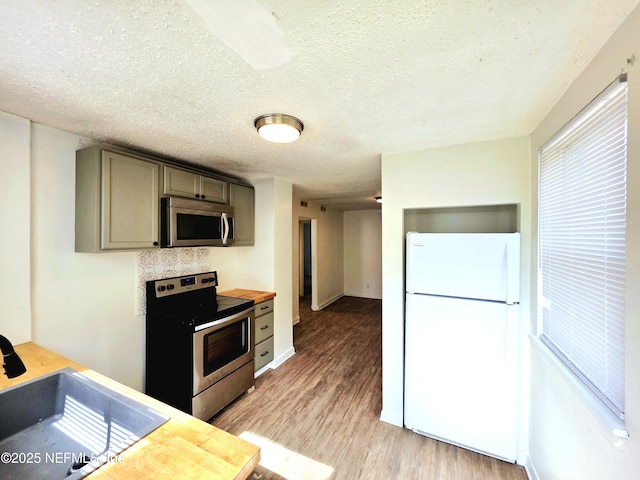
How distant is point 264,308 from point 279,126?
2.13 metres

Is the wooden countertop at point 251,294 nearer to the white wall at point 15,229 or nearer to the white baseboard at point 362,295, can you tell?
the white wall at point 15,229

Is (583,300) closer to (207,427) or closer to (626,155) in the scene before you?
(626,155)

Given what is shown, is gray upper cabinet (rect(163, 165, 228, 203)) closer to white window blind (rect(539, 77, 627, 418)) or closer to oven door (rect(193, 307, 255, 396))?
oven door (rect(193, 307, 255, 396))

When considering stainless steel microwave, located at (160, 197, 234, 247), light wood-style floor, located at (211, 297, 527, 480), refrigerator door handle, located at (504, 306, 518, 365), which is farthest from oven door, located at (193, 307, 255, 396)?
refrigerator door handle, located at (504, 306, 518, 365)

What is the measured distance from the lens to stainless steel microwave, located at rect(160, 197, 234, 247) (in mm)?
2121

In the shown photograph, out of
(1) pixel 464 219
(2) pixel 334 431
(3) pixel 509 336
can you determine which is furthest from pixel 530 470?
(1) pixel 464 219

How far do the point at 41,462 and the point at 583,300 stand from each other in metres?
2.39

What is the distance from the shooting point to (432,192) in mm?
2057

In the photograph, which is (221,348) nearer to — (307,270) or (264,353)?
(264,353)

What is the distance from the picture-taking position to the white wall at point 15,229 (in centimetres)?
154

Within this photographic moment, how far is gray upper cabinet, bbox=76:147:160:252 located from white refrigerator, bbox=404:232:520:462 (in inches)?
84.1

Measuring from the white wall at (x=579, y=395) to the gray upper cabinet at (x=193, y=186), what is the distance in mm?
2653

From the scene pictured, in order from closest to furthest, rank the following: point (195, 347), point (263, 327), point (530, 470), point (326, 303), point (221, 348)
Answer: point (530, 470)
point (195, 347)
point (221, 348)
point (263, 327)
point (326, 303)

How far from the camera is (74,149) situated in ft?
6.16
